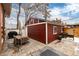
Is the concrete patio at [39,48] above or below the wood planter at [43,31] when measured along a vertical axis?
below

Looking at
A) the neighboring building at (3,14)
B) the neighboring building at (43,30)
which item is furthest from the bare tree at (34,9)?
the neighboring building at (3,14)

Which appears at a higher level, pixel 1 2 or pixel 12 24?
pixel 1 2

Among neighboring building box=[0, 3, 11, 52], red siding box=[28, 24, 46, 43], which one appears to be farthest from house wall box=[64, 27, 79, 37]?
neighboring building box=[0, 3, 11, 52]

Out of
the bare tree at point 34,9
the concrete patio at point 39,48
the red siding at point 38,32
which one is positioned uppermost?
the bare tree at point 34,9

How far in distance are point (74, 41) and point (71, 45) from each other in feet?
0.23

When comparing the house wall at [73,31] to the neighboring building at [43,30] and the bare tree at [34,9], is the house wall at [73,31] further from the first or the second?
the bare tree at [34,9]

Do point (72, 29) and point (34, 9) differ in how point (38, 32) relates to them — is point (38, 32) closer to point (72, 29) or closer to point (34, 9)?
point (34, 9)

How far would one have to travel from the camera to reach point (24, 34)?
6.30 ft

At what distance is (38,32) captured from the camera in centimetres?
194

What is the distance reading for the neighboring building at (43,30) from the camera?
1911 mm

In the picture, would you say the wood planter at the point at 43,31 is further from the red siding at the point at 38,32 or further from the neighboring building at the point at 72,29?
the neighboring building at the point at 72,29

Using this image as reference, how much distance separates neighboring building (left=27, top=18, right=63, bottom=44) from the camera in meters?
1.91

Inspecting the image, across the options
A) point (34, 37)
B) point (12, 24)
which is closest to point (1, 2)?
point (12, 24)

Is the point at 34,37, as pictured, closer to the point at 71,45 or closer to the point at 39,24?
the point at 39,24
